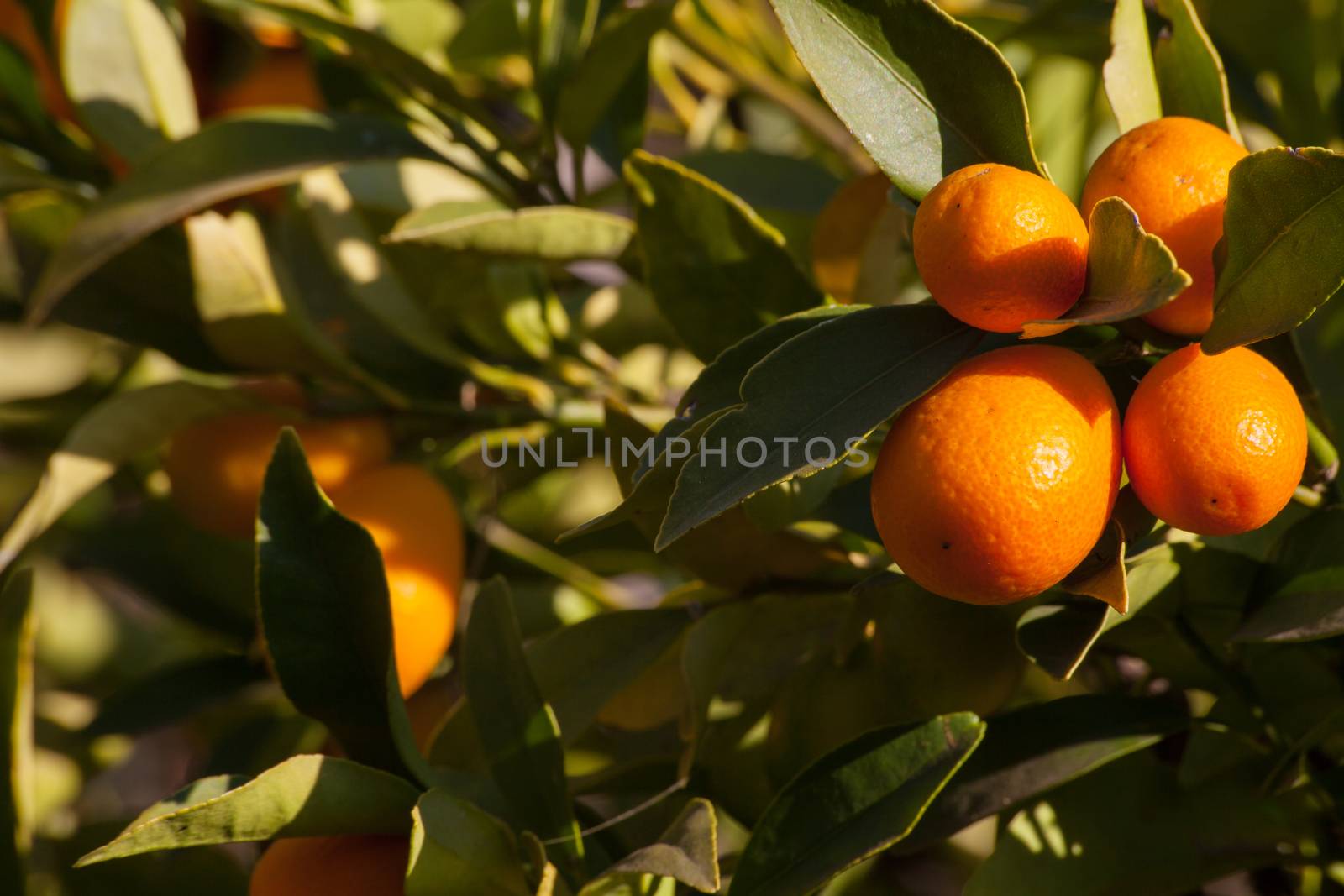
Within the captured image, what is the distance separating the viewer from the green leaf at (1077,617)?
1.61 ft

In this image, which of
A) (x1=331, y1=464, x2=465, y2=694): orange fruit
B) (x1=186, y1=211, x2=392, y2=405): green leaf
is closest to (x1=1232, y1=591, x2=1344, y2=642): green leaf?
(x1=331, y1=464, x2=465, y2=694): orange fruit

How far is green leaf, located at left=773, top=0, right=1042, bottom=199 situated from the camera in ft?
1.57

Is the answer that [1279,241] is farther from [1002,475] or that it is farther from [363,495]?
[363,495]

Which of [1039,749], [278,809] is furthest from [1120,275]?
[278,809]

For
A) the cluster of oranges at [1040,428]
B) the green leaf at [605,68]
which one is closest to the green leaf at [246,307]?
the green leaf at [605,68]

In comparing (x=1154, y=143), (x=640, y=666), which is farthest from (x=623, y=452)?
(x=1154, y=143)

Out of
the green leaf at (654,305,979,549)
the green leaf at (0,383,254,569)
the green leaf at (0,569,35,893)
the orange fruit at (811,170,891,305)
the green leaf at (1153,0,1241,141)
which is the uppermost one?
the green leaf at (1153,0,1241,141)

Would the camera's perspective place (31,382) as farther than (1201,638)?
Yes

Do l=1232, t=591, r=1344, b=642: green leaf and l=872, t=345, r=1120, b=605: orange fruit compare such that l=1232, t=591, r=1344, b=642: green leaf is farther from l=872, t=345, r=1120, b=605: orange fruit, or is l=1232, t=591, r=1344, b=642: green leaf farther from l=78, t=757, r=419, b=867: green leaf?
l=78, t=757, r=419, b=867: green leaf

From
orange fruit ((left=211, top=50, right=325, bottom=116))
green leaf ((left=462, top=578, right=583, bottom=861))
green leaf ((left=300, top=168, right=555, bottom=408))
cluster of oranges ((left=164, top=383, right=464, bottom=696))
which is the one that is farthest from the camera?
orange fruit ((left=211, top=50, right=325, bottom=116))

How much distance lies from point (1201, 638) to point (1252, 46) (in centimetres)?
62

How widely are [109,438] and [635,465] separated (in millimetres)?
377

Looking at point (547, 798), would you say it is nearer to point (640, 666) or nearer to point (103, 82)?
point (640, 666)

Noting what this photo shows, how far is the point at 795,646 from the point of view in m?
0.71
